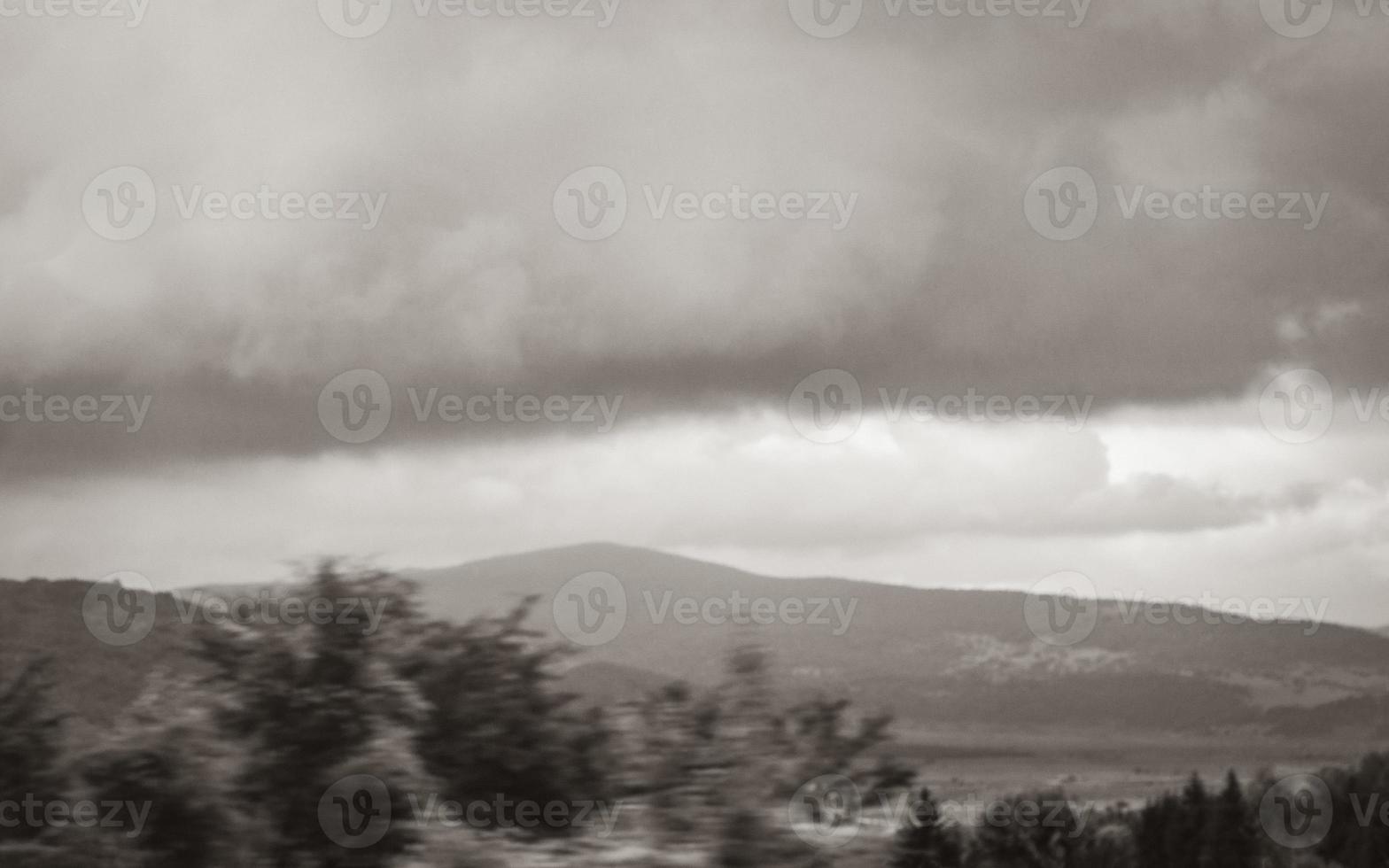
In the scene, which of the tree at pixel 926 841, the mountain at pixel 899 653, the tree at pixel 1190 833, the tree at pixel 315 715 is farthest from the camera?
the mountain at pixel 899 653

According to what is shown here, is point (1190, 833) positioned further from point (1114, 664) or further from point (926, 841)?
point (1114, 664)

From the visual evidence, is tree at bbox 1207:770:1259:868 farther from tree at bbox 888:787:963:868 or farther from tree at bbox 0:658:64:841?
tree at bbox 0:658:64:841

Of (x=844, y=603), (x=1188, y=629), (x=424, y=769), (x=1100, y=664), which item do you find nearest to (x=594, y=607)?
(x=844, y=603)

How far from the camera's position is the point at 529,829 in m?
6.62

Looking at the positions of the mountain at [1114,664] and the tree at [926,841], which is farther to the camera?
the mountain at [1114,664]

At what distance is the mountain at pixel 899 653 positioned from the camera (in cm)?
783

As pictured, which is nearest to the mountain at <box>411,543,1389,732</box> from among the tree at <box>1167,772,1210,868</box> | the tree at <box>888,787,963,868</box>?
the tree at <box>1167,772,1210,868</box>

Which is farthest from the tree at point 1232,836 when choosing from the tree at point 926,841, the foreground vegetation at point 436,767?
the tree at point 926,841

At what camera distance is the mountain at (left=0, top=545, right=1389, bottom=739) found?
7.83 meters

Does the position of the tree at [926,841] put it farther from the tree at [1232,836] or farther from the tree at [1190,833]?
the tree at [1232,836]

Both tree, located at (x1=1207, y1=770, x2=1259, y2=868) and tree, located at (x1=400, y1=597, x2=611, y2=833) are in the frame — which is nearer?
tree, located at (x1=400, y1=597, x2=611, y2=833)

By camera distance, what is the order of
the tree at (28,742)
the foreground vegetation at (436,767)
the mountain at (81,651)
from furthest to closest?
the mountain at (81,651), the tree at (28,742), the foreground vegetation at (436,767)

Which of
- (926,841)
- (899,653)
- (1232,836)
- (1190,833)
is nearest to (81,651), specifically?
(926,841)

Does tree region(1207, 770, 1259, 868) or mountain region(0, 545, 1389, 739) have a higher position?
mountain region(0, 545, 1389, 739)
